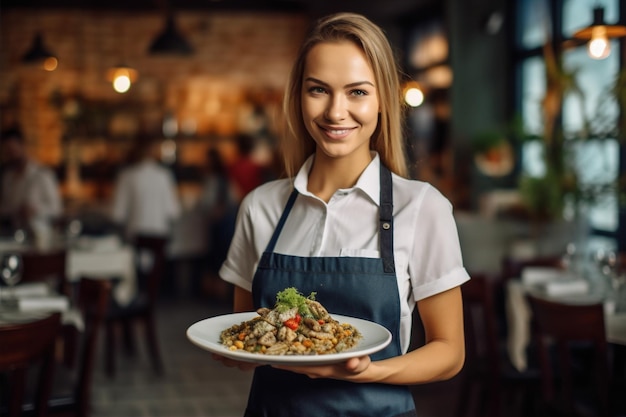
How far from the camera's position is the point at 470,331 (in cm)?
383

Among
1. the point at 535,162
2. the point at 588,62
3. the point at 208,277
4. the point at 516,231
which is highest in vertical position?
the point at 588,62

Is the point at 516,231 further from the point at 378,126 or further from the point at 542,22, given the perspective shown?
the point at 378,126

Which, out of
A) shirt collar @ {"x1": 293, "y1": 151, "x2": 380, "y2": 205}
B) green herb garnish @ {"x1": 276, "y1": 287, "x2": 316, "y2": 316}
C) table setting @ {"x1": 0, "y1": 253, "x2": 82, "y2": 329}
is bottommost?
table setting @ {"x1": 0, "y1": 253, "x2": 82, "y2": 329}

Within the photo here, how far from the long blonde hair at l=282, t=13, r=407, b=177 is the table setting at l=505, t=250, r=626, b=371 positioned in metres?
2.10

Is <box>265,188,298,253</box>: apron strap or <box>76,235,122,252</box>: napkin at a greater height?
<box>265,188,298,253</box>: apron strap

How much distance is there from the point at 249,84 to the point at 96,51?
6.54 feet

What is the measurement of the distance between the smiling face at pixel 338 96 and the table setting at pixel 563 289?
7.50ft

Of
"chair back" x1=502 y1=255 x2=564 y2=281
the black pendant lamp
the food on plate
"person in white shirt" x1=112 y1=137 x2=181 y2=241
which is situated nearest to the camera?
the food on plate

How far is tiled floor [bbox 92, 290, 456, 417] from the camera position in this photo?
468 centimetres

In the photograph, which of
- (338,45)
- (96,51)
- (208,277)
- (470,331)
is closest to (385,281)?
(338,45)

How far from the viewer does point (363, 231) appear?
178cm

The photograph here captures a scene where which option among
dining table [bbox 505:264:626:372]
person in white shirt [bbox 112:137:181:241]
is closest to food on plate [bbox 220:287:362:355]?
dining table [bbox 505:264:626:372]

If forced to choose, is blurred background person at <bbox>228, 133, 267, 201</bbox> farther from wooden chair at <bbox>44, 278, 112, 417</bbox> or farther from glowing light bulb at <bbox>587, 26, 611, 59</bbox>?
wooden chair at <bbox>44, 278, 112, 417</bbox>

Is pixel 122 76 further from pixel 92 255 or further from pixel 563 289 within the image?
pixel 563 289
